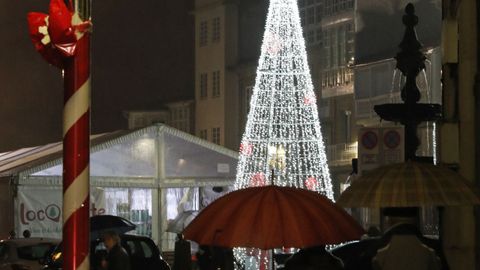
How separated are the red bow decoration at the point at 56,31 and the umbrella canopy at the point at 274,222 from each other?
3.28 m

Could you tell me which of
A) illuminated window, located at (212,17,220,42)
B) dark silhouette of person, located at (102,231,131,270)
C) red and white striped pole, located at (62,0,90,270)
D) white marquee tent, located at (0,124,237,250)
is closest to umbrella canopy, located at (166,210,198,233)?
white marquee tent, located at (0,124,237,250)

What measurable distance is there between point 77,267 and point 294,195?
11.9 ft

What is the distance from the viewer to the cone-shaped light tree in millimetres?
33906

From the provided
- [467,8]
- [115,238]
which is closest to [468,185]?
[467,8]

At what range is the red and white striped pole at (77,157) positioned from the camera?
619 centimetres

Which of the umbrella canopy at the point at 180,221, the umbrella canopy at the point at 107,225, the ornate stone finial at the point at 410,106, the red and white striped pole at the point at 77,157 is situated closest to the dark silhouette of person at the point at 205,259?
the umbrella canopy at the point at 107,225

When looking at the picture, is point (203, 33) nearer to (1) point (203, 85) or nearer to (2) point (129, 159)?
(1) point (203, 85)

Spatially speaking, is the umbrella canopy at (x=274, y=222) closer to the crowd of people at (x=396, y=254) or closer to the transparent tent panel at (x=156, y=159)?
the crowd of people at (x=396, y=254)

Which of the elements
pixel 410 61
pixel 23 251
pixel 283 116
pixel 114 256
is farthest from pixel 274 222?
pixel 283 116

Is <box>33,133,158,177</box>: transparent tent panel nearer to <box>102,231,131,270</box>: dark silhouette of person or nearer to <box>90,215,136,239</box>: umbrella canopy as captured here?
<box>90,215,136,239</box>: umbrella canopy

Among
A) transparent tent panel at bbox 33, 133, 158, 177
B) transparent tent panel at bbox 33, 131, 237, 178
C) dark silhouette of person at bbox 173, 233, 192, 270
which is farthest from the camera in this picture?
transparent tent panel at bbox 33, 131, 237, 178

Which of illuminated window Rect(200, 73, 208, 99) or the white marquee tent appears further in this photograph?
illuminated window Rect(200, 73, 208, 99)

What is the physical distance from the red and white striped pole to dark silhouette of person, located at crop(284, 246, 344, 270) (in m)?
2.99

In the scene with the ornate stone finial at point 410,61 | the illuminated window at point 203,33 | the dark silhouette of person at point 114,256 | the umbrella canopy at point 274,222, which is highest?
the illuminated window at point 203,33
